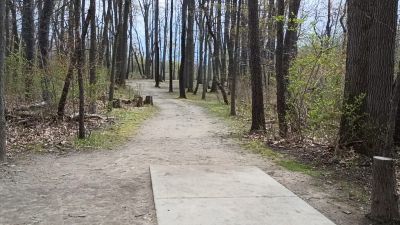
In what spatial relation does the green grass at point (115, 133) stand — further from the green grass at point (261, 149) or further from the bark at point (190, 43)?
the bark at point (190, 43)

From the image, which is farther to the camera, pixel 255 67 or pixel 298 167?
pixel 255 67

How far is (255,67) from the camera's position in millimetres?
12055

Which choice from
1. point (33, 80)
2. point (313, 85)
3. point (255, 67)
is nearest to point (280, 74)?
point (255, 67)

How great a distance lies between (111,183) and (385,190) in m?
3.73

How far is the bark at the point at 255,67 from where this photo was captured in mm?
11938

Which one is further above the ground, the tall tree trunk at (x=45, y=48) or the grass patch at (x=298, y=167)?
the tall tree trunk at (x=45, y=48)

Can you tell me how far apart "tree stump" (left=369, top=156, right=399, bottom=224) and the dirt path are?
1.15ft

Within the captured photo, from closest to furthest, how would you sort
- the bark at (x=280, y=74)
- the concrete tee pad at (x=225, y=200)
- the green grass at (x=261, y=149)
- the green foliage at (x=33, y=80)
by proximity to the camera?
the concrete tee pad at (x=225, y=200)
the green grass at (x=261, y=149)
the bark at (x=280, y=74)
the green foliage at (x=33, y=80)

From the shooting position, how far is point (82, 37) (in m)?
9.66

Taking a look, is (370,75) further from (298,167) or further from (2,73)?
(2,73)

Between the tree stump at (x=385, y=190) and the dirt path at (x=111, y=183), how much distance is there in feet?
1.15

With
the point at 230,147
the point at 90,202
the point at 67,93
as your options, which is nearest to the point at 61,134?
the point at 67,93

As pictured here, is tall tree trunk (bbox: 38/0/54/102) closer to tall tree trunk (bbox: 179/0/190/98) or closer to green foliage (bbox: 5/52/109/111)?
A: green foliage (bbox: 5/52/109/111)

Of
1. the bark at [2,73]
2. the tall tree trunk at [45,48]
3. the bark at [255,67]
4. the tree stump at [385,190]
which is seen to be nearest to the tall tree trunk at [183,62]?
the tall tree trunk at [45,48]
